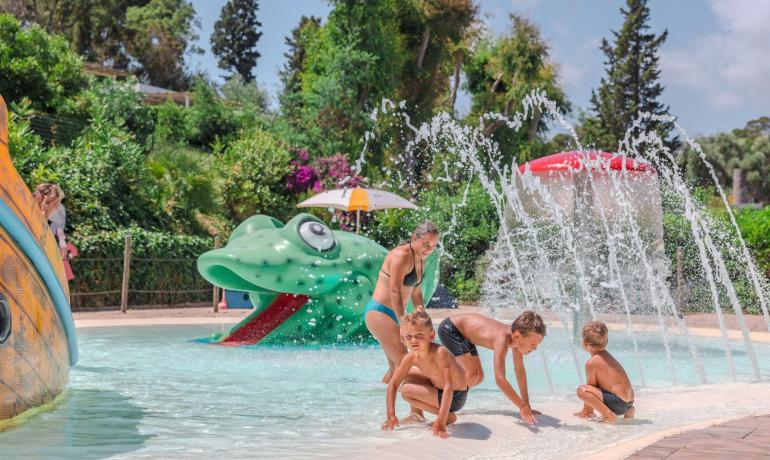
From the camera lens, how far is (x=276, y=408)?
6414 millimetres

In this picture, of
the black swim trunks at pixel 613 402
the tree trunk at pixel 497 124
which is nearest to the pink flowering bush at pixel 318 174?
the tree trunk at pixel 497 124

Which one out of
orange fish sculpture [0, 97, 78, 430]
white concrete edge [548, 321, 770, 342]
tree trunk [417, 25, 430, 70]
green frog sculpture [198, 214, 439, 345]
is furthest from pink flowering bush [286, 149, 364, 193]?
orange fish sculpture [0, 97, 78, 430]

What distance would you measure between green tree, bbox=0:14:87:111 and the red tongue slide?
14585mm

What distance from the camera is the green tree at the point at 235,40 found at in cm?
6881

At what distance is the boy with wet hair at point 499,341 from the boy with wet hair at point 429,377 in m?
0.29

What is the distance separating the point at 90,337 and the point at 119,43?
41.9m

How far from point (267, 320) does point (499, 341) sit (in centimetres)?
558

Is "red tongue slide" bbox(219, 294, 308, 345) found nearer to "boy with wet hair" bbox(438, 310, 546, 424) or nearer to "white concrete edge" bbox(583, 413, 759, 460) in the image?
"boy with wet hair" bbox(438, 310, 546, 424)

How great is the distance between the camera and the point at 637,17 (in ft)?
162

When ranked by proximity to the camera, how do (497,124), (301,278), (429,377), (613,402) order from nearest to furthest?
1. (429,377)
2. (613,402)
3. (301,278)
4. (497,124)

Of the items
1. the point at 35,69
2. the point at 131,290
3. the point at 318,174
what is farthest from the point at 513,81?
the point at 131,290

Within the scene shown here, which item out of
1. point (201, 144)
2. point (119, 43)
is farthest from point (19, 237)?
point (119, 43)

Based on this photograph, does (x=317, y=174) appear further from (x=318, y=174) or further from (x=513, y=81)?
(x=513, y=81)

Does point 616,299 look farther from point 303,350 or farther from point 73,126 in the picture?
point 73,126
